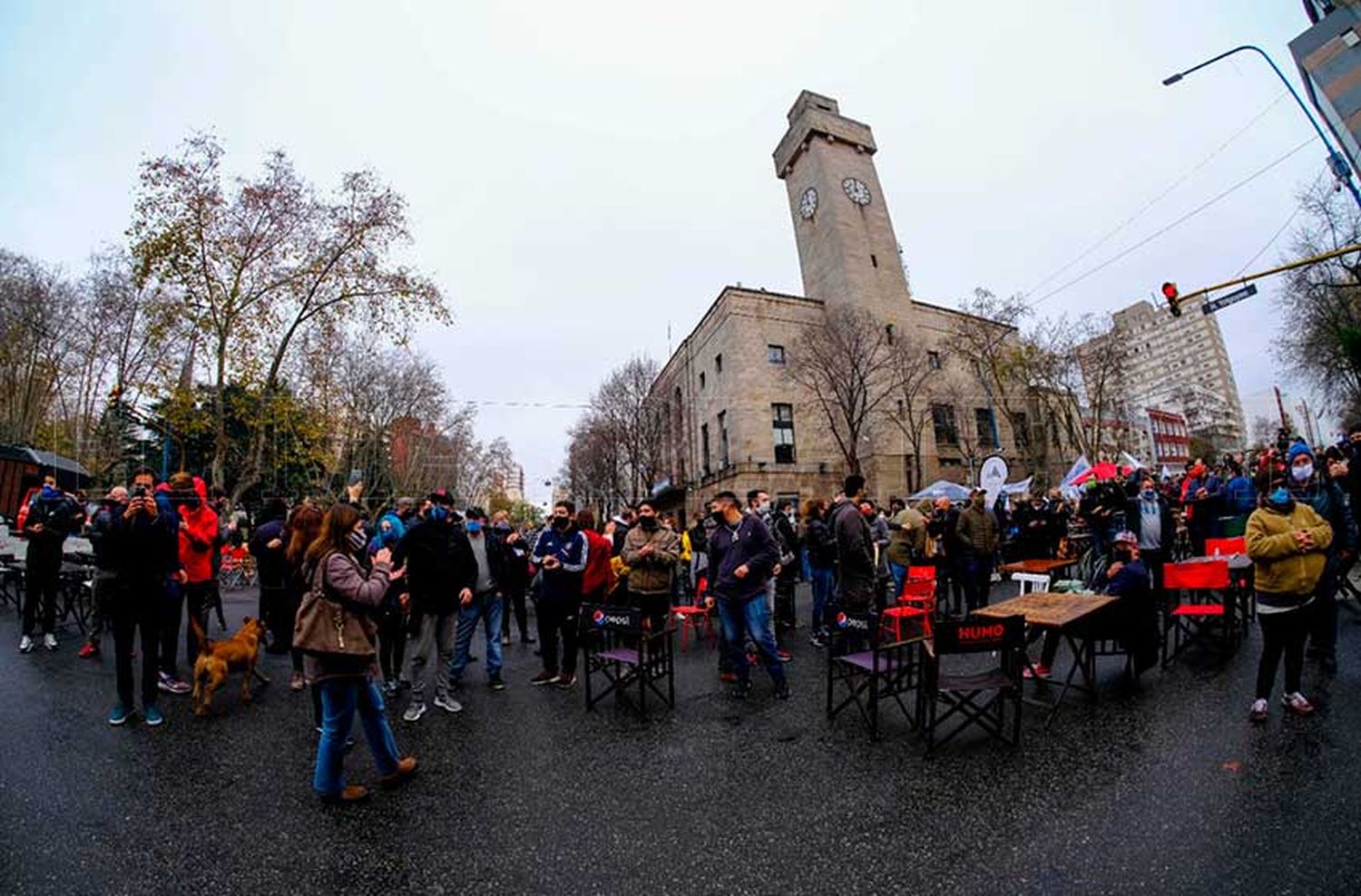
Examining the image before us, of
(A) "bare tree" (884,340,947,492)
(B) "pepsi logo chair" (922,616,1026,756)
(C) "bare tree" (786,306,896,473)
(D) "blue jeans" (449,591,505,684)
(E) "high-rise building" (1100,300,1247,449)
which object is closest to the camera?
(B) "pepsi logo chair" (922,616,1026,756)

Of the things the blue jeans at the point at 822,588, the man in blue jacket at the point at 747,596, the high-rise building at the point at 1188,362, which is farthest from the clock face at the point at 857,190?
the high-rise building at the point at 1188,362

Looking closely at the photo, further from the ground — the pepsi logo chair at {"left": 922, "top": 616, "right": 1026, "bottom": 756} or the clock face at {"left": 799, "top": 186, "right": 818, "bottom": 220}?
the clock face at {"left": 799, "top": 186, "right": 818, "bottom": 220}

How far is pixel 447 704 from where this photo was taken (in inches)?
218

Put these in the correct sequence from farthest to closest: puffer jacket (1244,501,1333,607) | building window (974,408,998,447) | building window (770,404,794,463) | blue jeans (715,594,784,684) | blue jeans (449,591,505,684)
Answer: building window (974,408,998,447), building window (770,404,794,463), blue jeans (449,591,505,684), blue jeans (715,594,784,684), puffer jacket (1244,501,1333,607)

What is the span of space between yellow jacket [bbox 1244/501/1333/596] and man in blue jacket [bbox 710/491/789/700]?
3668 millimetres

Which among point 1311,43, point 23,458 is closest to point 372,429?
→ point 23,458

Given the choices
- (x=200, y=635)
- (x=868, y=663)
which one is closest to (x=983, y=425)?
(x=868, y=663)

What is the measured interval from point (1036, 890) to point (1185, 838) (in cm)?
100

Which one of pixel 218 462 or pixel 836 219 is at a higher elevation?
pixel 836 219

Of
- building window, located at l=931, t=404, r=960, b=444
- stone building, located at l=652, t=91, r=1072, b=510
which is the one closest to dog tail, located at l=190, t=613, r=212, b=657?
stone building, located at l=652, t=91, r=1072, b=510

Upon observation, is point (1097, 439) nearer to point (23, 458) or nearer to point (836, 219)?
point (836, 219)

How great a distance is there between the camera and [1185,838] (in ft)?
9.79

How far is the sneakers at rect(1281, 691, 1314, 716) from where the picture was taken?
437 centimetres

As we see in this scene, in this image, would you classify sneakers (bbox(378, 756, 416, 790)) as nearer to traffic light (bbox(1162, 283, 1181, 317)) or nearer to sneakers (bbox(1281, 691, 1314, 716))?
sneakers (bbox(1281, 691, 1314, 716))
